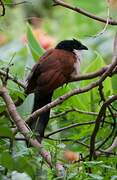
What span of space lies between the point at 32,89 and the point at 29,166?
0.65 metres

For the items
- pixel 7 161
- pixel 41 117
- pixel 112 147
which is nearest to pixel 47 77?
pixel 41 117

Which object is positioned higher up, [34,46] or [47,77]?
[34,46]

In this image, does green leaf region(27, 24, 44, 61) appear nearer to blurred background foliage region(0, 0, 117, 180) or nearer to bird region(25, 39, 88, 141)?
blurred background foliage region(0, 0, 117, 180)

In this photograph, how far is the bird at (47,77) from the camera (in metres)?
1.79

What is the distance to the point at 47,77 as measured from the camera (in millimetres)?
1817

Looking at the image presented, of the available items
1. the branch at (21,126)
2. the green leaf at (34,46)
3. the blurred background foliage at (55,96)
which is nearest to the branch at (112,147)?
the blurred background foliage at (55,96)

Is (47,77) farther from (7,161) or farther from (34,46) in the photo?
(7,161)

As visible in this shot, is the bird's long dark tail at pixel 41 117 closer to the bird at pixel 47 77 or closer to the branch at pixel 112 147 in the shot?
the bird at pixel 47 77

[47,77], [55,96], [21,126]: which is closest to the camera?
[21,126]

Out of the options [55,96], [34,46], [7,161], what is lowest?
[7,161]

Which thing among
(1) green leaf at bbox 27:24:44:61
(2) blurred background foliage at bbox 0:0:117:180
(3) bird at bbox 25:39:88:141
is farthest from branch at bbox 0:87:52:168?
(1) green leaf at bbox 27:24:44:61

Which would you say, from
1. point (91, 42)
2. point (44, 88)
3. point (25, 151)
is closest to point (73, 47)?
point (44, 88)

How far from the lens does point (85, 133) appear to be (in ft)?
5.99

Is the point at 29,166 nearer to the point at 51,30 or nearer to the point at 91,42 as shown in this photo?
the point at 91,42
